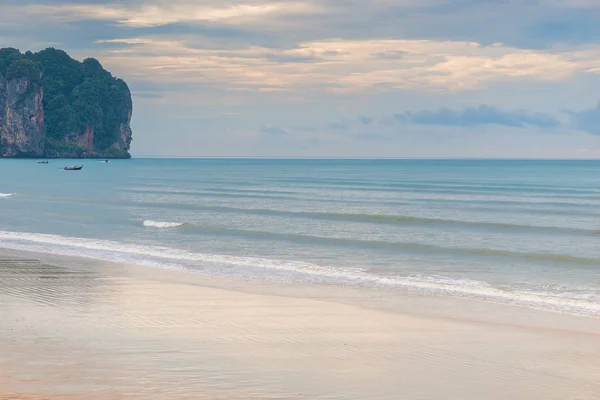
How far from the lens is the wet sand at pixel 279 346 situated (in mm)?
8352

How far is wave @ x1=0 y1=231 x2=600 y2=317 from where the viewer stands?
15.2m

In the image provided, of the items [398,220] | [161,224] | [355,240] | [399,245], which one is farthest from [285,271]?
Answer: [398,220]

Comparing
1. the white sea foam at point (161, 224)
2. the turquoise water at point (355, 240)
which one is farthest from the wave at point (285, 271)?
the white sea foam at point (161, 224)

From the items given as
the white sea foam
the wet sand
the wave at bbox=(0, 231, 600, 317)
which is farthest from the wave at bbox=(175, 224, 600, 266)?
the wet sand

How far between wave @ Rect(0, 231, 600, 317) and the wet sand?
1096mm

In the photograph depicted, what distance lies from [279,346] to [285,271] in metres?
8.94

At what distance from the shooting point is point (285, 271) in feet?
63.6

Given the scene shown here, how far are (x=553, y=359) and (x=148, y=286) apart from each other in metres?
8.95

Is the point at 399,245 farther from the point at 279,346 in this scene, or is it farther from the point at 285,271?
the point at 279,346

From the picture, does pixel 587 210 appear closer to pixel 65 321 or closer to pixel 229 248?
pixel 229 248

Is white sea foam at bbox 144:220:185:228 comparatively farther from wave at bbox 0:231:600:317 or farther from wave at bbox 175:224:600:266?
wave at bbox 0:231:600:317

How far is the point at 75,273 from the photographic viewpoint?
1817 cm

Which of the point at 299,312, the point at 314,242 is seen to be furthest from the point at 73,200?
the point at 299,312

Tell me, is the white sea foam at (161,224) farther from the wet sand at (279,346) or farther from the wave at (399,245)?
the wet sand at (279,346)
